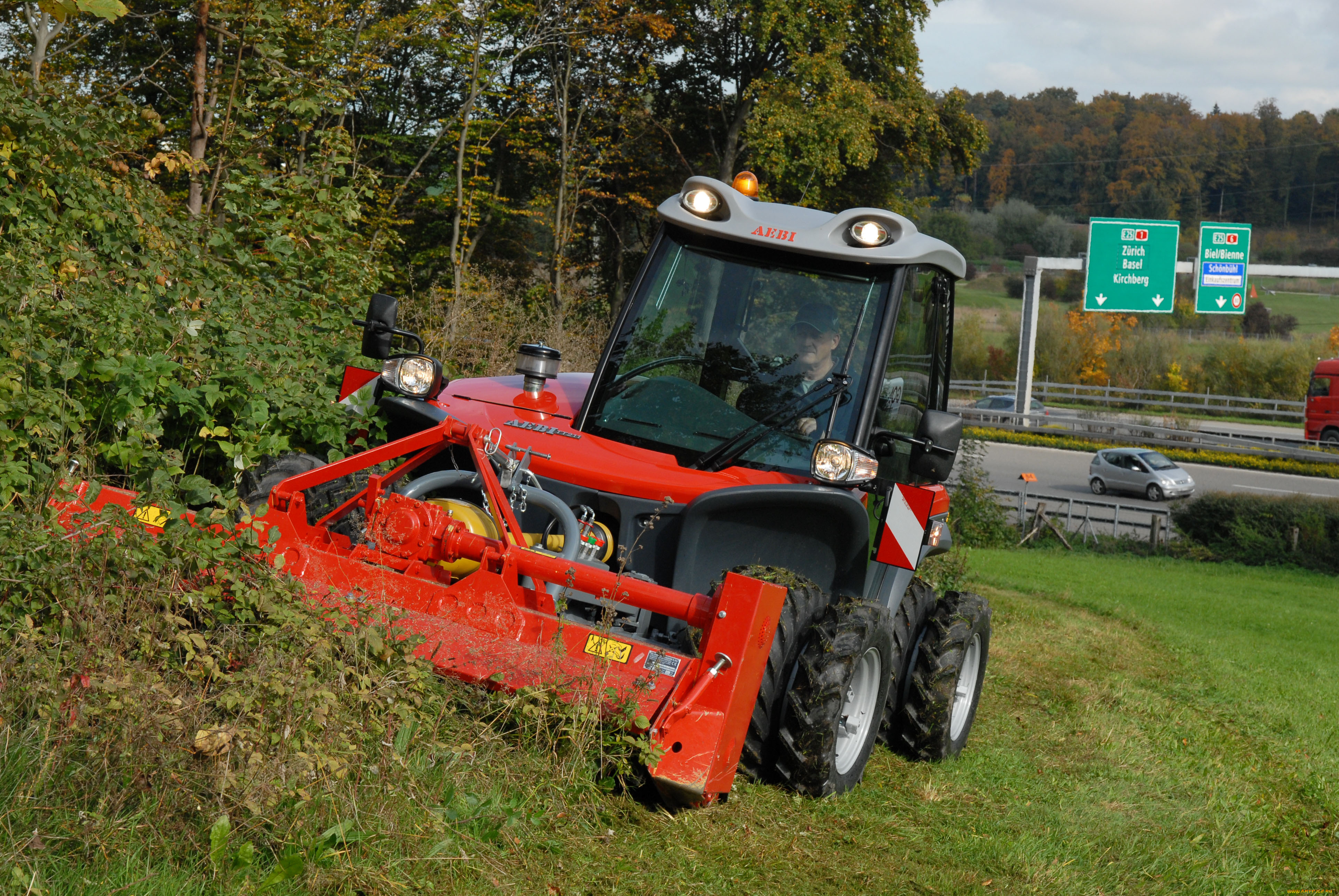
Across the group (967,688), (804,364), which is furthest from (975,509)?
(804,364)

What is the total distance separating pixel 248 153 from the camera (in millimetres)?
8203

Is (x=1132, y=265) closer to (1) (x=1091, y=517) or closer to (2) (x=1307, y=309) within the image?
(1) (x=1091, y=517)

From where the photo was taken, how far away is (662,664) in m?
3.91

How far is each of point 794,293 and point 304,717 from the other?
3081 millimetres

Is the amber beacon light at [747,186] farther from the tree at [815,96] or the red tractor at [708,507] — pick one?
the tree at [815,96]

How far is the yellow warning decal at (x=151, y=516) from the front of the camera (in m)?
3.93

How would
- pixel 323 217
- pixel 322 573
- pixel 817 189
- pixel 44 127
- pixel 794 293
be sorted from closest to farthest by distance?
pixel 322 573 → pixel 794 293 → pixel 44 127 → pixel 323 217 → pixel 817 189

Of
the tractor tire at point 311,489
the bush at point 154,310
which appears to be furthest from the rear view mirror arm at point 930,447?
the bush at point 154,310

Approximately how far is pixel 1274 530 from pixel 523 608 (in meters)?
20.7

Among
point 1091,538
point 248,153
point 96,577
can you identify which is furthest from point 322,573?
point 1091,538

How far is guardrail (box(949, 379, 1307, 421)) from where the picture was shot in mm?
45281

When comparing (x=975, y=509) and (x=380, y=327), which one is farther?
(x=975, y=509)

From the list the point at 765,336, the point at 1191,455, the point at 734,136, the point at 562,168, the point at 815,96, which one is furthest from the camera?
the point at 1191,455

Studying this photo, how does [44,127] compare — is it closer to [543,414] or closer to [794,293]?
[543,414]
